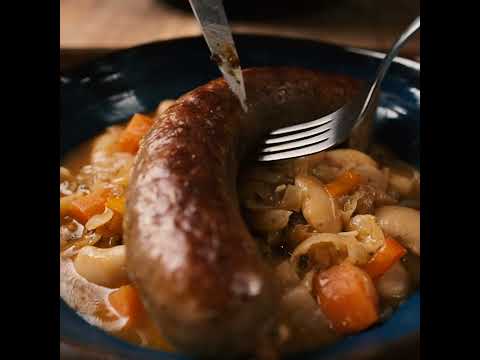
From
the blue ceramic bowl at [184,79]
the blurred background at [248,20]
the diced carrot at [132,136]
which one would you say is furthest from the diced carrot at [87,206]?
the blurred background at [248,20]

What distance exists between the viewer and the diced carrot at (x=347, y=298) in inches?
68.6

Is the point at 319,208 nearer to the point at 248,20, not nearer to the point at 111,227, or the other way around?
the point at 111,227

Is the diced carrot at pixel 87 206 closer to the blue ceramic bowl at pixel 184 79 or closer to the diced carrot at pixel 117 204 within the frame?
the diced carrot at pixel 117 204

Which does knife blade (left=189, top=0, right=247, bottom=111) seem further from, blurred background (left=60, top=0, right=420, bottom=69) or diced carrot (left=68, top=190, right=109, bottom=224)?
blurred background (left=60, top=0, right=420, bottom=69)

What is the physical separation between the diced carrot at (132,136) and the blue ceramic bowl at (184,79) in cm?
23

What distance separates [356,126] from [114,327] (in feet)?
4.20

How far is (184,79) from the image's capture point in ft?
9.89

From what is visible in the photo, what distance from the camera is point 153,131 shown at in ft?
6.50

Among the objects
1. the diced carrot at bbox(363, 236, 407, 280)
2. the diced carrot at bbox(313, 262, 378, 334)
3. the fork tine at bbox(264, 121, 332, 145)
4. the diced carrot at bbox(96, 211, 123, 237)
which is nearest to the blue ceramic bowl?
the fork tine at bbox(264, 121, 332, 145)

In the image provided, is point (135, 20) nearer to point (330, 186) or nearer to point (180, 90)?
point (180, 90)

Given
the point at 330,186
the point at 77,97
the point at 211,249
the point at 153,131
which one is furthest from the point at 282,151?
the point at 77,97

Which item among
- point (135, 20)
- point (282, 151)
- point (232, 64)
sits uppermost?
point (232, 64)

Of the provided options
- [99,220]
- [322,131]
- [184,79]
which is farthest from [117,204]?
[184,79]
